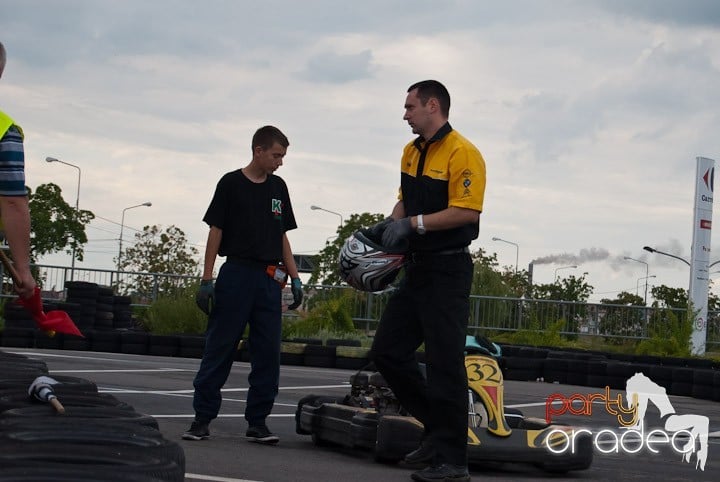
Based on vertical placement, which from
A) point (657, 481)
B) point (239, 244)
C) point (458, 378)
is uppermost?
point (239, 244)

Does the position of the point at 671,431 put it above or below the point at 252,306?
below

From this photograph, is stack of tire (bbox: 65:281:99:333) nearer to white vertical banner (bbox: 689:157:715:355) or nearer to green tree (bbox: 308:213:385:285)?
white vertical banner (bbox: 689:157:715:355)

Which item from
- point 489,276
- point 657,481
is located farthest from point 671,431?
point 489,276

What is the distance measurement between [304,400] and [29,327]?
14932mm

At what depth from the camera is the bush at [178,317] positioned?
2533cm

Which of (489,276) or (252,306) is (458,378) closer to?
(252,306)

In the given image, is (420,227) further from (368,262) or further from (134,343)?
(134,343)

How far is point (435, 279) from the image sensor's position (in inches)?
260

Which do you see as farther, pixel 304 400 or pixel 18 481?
pixel 304 400

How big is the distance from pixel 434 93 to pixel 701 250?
20741 millimetres

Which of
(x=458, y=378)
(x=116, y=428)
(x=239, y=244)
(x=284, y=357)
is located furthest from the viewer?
(x=284, y=357)

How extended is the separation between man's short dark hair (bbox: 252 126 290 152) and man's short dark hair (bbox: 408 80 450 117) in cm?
157

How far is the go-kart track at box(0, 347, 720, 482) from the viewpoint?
6.68 metres

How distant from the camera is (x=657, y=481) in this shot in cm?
698
